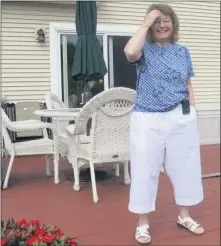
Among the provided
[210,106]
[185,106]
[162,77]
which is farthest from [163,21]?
[210,106]

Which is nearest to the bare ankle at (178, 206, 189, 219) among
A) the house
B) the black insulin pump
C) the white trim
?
the black insulin pump

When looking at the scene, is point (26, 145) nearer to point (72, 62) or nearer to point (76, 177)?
point (76, 177)

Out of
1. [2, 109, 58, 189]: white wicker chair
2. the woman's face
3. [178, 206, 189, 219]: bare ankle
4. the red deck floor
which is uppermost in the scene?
the woman's face

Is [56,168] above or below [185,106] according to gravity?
below

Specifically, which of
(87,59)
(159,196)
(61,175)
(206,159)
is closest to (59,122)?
(61,175)

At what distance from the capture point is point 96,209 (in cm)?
250

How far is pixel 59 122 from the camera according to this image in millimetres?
2619

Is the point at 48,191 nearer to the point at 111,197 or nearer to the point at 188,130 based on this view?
the point at 111,197

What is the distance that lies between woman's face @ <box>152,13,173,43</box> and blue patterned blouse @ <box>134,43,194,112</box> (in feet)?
0.13

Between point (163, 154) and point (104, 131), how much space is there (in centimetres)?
84

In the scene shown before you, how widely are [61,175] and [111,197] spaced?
401 millimetres

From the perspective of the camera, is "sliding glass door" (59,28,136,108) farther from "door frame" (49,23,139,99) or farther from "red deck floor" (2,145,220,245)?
"red deck floor" (2,145,220,245)

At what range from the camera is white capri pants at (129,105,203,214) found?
1891 millimetres

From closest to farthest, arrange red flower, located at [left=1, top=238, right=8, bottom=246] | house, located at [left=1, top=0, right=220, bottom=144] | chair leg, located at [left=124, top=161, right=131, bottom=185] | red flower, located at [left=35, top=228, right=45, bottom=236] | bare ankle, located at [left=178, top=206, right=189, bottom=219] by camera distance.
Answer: red flower, located at [left=1, top=238, right=8, bottom=246] → red flower, located at [left=35, top=228, right=45, bottom=236] → house, located at [left=1, top=0, right=220, bottom=144] → bare ankle, located at [left=178, top=206, right=189, bottom=219] → chair leg, located at [left=124, top=161, right=131, bottom=185]
